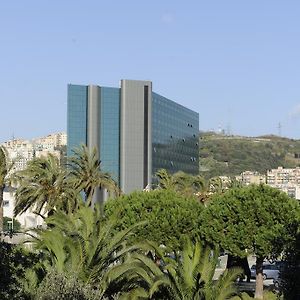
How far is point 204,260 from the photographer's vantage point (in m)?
21.1

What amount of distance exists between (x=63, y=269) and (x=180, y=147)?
117 m

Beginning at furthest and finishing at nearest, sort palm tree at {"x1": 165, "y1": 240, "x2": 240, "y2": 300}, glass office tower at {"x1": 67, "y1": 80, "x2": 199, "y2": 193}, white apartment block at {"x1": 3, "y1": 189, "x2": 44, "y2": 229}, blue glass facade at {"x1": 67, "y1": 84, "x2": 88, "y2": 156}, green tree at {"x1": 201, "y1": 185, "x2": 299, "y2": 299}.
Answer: glass office tower at {"x1": 67, "y1": 80, "x2": 199, "y2": 193} < blue glass facade at {"x1": 67, "y1": 84, "x2": 88, "y2": 156} < white apartment block at {"x1": 3, "y1": 189, "x2": 44, "y2": 229} < green tree at {"x1": 201, "y1": 185, "x2": 299, "y2": 299} < palm tree at {"x1": 165, "y1": 240, "x2": 240, "y2": 300}

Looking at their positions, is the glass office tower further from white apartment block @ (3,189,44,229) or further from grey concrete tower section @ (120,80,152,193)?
white apartment block @ (3,189,44,229)

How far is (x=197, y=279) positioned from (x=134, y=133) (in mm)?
80982

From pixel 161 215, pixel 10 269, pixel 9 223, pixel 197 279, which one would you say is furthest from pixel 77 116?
pixel 10 269

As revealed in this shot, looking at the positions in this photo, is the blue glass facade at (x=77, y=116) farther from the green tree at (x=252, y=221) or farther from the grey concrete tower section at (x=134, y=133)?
the green tree at (x=252, y=221)

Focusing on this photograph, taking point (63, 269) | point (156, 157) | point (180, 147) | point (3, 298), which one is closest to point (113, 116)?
point (156, 157)

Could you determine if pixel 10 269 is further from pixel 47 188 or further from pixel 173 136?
pixel 173 136

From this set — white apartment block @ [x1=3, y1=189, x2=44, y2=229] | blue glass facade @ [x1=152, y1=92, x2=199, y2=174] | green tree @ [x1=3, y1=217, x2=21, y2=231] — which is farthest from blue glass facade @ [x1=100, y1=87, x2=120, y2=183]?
green tree @ [x1=3, y1=217, x2=21, y2=231]

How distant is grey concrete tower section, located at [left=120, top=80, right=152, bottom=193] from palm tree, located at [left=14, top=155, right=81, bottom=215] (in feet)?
180

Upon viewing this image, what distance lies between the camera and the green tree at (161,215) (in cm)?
3781

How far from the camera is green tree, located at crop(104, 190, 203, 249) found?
3781 cm

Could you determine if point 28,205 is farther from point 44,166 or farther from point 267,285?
point 267,285

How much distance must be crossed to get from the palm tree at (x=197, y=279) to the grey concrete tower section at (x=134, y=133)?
76995 millimetres
